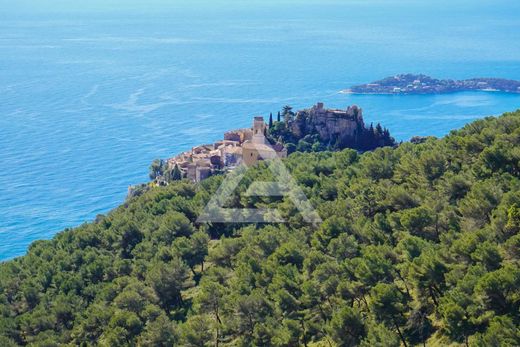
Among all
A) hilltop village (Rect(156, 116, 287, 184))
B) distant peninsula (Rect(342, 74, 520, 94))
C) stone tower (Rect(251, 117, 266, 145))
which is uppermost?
distant peninsula (Rect(342, 74, 520, 94))

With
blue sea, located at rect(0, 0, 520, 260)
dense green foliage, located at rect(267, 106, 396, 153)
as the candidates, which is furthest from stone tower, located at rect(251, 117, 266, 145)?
blue sea, located at rect(0, 0, 520, 260)

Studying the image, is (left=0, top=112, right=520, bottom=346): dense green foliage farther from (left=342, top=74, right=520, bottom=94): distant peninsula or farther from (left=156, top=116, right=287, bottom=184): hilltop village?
(left=342, top=74, right=520, bottom=94): distant peninsula

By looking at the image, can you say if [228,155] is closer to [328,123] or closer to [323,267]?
[328,123]

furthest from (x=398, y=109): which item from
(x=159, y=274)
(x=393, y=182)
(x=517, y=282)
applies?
(x=517, y=282)

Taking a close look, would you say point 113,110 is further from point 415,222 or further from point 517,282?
point 517,282

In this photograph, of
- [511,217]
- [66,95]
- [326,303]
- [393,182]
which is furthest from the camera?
[66,95]

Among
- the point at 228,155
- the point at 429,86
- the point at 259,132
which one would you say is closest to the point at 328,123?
the point at 259,132
